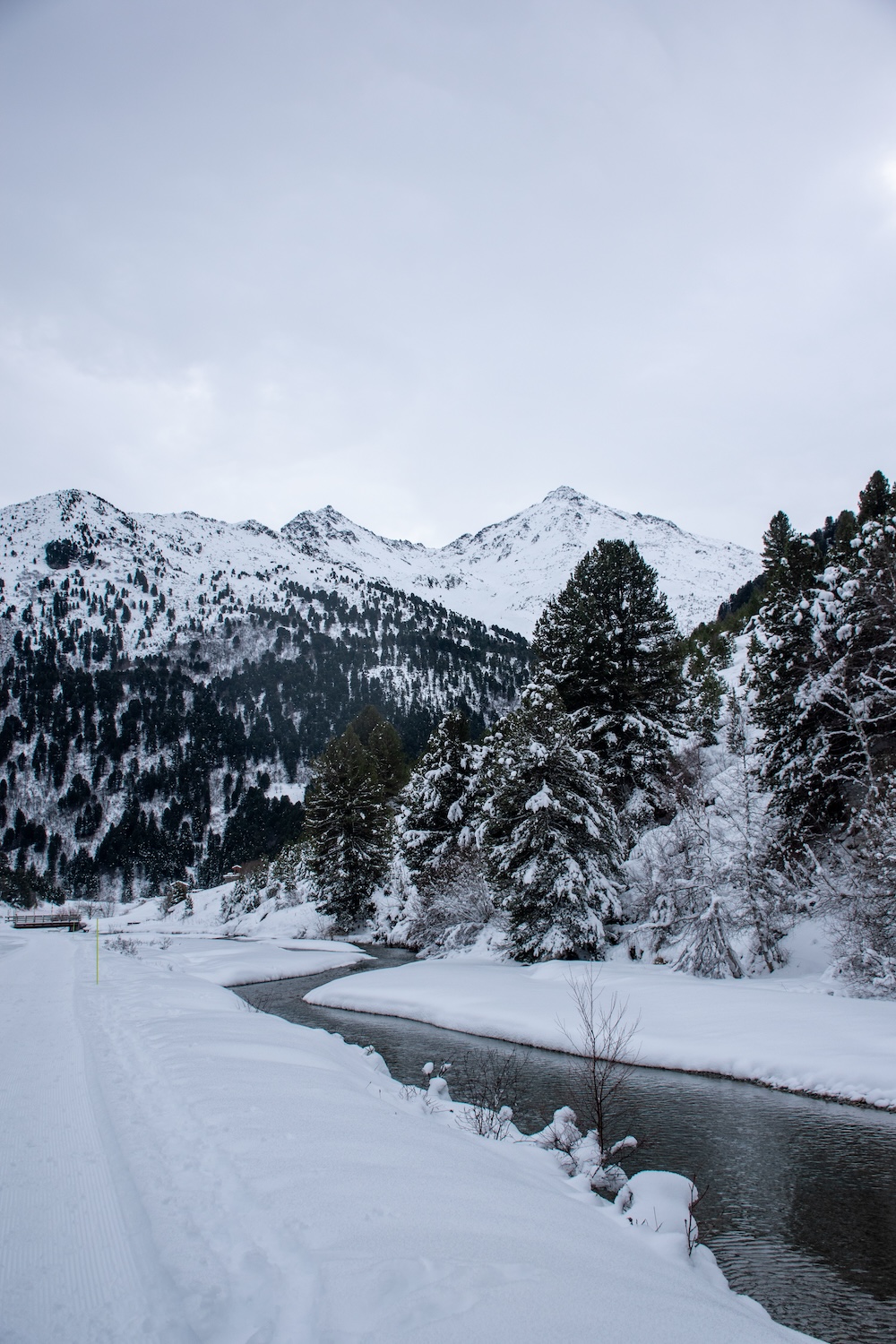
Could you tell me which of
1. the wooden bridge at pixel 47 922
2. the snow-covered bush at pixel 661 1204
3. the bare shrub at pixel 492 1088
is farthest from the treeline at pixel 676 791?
the wooden bridge at pixel 47 922

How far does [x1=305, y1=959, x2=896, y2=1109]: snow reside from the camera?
10.6 metres

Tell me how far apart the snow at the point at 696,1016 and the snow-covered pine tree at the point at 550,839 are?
1.70 meters

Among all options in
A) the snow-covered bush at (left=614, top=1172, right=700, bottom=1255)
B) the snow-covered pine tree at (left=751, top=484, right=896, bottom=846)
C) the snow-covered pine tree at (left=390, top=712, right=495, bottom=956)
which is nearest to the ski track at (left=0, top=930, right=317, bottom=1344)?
the snow-covered bush at (left=614, top=1172, right=700, bottom=1255)

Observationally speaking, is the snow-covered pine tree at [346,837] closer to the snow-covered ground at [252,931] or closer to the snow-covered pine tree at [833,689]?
the snow-covered ground at [252,931]

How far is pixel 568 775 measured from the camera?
2391 cm

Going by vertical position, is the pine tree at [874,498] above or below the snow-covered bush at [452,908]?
above

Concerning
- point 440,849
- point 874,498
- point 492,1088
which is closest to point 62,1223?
point 492,1088

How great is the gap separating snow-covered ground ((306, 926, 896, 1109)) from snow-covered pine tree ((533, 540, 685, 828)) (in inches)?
386

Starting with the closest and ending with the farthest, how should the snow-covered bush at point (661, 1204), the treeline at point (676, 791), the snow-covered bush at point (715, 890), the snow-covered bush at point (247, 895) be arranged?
the snow-covered bush at point (661, 1204)
the snow-covered bush at point (715, 890)
the treeline at point (676, 791)
the snow-covered bush at point (247, 895)

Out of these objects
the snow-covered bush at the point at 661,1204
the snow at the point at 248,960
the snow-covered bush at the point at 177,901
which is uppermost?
the snow-covered bush at the point at 661,1204

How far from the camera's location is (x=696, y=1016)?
13609 millimetres

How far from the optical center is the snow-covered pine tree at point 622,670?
27953mm

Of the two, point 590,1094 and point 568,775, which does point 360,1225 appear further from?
point 568,775

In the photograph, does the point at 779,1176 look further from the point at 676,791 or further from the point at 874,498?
the point at 874,498
